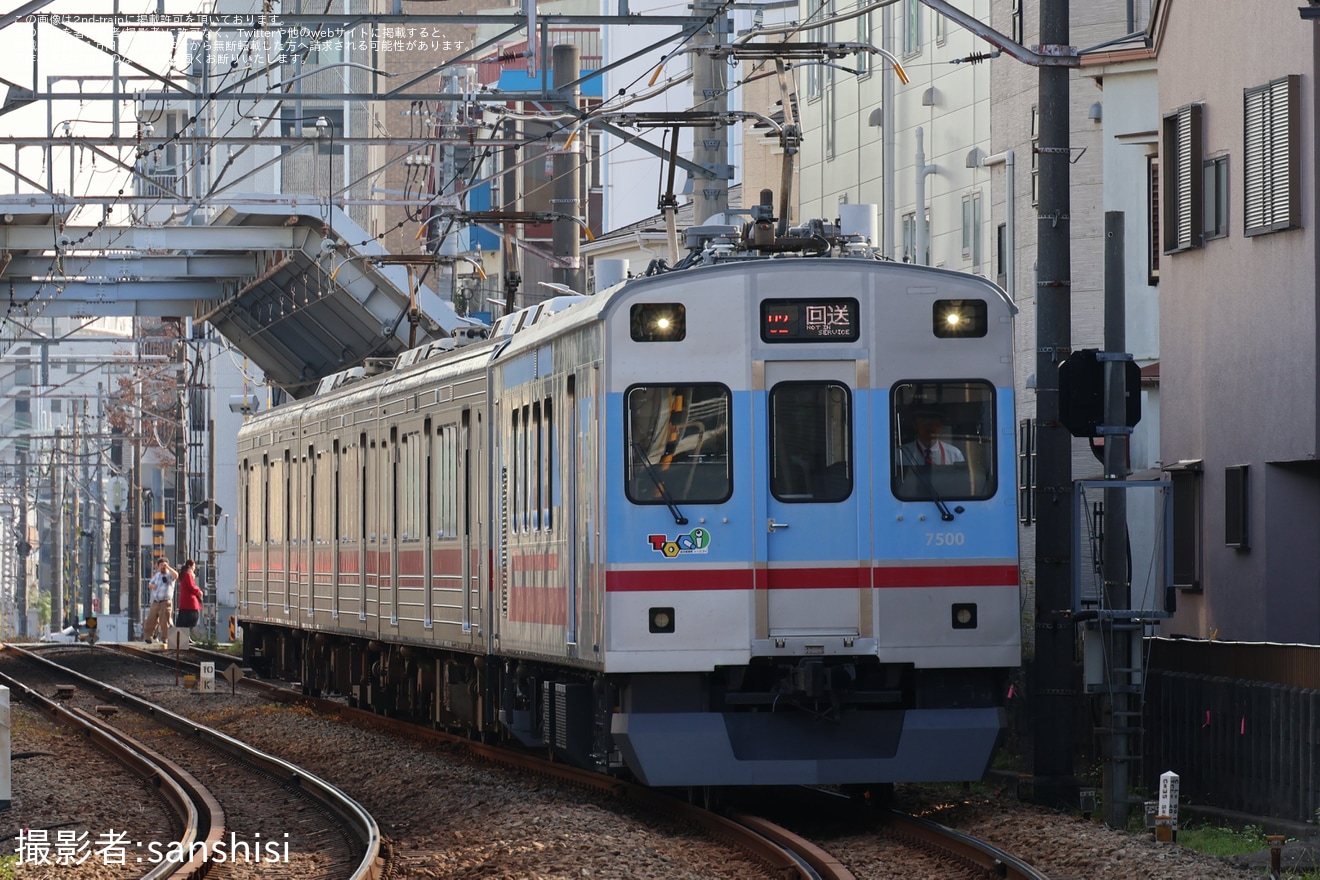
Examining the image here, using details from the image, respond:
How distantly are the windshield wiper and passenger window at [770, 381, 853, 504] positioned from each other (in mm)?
568

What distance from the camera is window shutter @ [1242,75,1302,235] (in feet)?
57.6

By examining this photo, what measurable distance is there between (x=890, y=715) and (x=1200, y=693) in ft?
6.23

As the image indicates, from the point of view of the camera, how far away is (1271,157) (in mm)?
18047

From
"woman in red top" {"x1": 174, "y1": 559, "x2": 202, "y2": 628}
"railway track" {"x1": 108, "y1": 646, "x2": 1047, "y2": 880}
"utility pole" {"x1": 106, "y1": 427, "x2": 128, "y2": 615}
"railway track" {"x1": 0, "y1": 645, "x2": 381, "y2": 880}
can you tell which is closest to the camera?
"railway track" {"x1": 108, "y1": 646, "x2": 1047, "y2": 880}

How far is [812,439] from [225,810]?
15.3 feet

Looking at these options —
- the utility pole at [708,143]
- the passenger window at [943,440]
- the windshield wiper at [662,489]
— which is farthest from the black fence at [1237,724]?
the utility pole at [708,143]

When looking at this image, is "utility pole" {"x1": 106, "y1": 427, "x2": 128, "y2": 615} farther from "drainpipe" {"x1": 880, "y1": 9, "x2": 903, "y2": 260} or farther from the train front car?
the train front car

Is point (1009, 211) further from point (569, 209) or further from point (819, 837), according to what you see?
point (819, 837)

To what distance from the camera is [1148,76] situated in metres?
24.7

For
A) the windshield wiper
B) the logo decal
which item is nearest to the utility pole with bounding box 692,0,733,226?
the windshield wiper

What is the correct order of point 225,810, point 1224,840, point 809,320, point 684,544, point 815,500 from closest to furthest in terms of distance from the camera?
point 1224,840
point 684,544
point 815,500
point 809,320
point 225,810

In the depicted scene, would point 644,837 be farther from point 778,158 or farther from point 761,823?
point 778,158

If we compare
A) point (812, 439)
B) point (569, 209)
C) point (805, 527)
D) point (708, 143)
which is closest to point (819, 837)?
point (805, 527)

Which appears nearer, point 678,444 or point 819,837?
point 819,837
